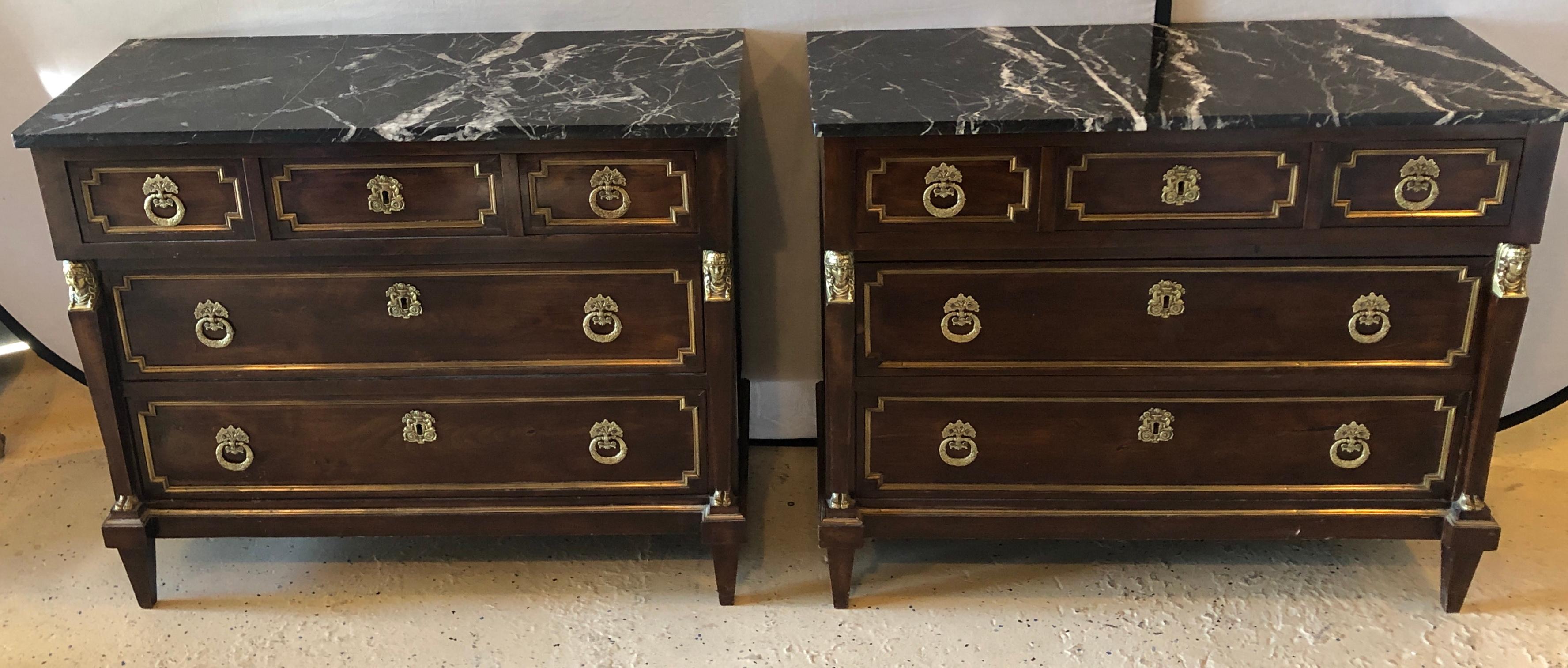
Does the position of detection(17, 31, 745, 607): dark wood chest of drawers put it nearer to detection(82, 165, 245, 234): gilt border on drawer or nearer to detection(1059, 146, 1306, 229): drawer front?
detection(82, 165, 245, 234): gilt border on drawer

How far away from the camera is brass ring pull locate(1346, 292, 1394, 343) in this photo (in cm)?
198

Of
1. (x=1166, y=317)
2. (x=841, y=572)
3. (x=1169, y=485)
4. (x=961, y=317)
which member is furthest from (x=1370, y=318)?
(x=841, y=572)

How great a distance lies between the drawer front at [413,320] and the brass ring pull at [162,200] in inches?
3.8

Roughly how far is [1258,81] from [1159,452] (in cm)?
60

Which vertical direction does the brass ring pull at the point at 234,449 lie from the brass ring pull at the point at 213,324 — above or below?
below

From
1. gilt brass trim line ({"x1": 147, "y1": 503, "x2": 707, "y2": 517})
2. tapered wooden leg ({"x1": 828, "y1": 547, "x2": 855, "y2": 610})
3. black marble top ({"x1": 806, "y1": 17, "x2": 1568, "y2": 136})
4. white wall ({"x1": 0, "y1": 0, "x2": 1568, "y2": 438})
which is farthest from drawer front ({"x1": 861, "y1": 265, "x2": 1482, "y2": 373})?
white wall ({"x1": 0, "y1": 0, "x2": 1568, "y2": 438})

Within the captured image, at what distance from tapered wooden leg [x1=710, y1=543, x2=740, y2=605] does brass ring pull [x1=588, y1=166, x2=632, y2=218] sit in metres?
0.61

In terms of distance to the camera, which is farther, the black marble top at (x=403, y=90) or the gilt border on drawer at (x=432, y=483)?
the gilt border on drawer at (x=432, y=483)

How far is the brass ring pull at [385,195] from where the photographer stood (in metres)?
1.93

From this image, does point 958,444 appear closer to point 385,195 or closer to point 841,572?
point 841,572

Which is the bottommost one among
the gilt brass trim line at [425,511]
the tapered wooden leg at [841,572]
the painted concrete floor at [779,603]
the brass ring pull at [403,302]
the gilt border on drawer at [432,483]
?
the painted concrete floor at [779,603]

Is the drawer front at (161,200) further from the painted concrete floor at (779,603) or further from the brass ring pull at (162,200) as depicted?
the painted concrete floor at (779,603)

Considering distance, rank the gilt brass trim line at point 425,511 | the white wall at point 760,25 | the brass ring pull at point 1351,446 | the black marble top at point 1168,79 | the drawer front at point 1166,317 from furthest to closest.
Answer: the white wall at point 760,25 → the gilt brass trim line at point 425,511 → the brass ring pull at point 1351,446 → the drawer front at point 1166,317 → the black marble top at point 1168,79

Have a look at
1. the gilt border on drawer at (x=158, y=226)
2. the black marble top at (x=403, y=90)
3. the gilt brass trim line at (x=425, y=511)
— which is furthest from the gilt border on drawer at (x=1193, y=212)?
the gilt border on drawer at (x=158, y=226)
